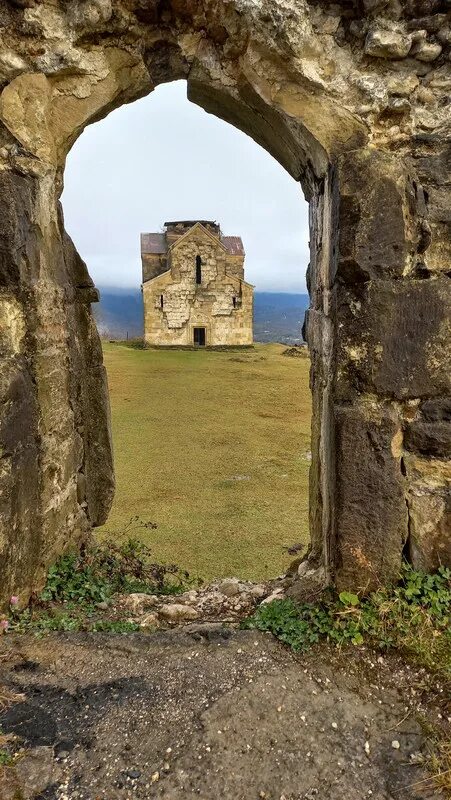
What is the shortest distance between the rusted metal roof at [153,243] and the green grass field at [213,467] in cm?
1435

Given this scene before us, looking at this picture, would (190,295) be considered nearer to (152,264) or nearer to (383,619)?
(152,264)

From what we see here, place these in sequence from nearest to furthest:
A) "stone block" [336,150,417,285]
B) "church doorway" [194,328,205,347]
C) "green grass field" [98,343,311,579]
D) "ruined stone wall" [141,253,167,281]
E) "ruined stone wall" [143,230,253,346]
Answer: "stone block" [336,150,417,285] → "green grass field" [98,343,311,579] → "ruined stone wall" [143,230,253,346] → "church doorway" [194,328,205,347] → "ruined stone wall" [141,253,167,281]

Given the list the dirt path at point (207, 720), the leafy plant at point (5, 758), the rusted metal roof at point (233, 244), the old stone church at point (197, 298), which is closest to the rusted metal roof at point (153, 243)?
the old stone church at point (197, 298)

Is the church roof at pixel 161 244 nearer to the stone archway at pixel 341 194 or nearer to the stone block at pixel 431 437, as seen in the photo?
the stone archway at pixel 341 194

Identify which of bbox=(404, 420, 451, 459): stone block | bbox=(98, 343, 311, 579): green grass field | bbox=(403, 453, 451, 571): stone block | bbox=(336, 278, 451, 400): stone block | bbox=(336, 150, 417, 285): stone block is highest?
bbox=(336, 150, 417, 285): stone block

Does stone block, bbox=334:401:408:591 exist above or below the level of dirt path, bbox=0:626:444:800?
above

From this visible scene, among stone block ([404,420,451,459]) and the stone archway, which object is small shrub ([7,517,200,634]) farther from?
stone block ([404,420,451,459])

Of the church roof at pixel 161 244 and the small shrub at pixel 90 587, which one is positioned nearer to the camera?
the small shrub at pixel 90 587

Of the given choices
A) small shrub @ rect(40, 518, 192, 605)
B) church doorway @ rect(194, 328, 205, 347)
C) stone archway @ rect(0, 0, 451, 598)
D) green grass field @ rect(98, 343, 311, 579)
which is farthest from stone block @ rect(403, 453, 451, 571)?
church doorway @ rect(194, 328, 205, 347)

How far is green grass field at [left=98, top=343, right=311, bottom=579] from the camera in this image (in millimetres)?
5473

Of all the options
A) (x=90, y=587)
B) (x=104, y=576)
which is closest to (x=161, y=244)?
(x=104, y=576)

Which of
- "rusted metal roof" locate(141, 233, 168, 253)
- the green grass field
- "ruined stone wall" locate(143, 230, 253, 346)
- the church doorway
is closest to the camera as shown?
the green grass field

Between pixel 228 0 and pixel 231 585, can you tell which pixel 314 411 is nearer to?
pixel 231 585

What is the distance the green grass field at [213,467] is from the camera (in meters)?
5.47
